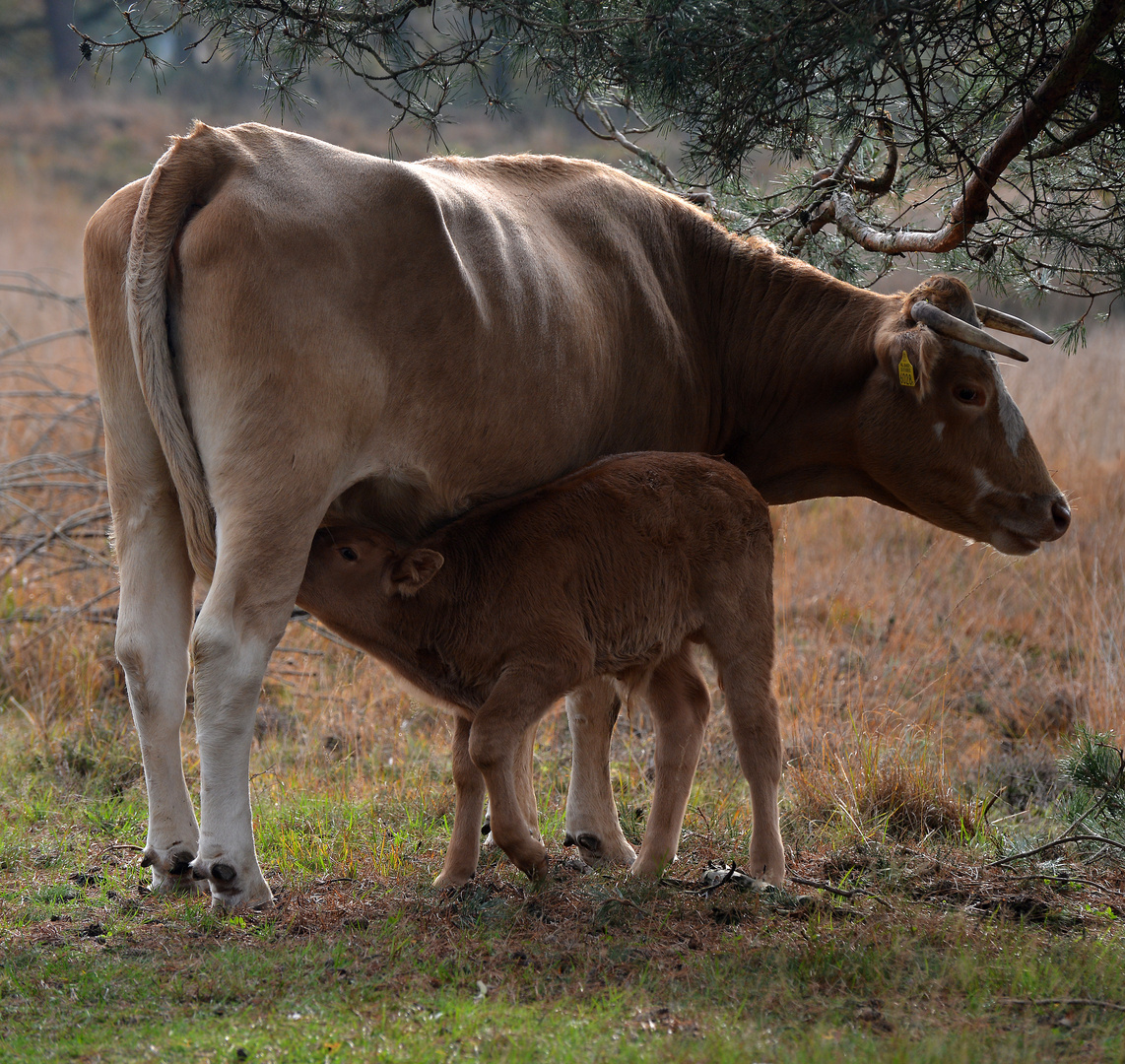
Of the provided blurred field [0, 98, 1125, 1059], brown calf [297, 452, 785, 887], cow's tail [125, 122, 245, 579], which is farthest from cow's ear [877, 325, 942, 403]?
cow's tail [125, 122, 245, 579]

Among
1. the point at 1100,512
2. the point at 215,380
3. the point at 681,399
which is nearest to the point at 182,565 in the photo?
the point at 215,380

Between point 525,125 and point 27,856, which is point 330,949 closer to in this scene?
point 27,856

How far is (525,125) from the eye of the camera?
3241cm

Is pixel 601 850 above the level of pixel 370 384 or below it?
below

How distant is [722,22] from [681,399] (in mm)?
1731

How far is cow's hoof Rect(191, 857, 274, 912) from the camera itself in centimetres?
373

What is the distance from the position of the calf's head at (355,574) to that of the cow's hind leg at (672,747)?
42.9 inches

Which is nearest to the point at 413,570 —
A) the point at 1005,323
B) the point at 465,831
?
the point at 465,831

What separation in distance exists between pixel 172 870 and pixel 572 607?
1.66m

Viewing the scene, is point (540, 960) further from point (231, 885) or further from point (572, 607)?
point (572, 607)

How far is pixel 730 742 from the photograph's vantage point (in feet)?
21.3

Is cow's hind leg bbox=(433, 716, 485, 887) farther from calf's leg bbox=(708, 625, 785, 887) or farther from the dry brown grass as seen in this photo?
the dry brown grass

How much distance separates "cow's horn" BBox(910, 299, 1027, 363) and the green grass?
1.99 m

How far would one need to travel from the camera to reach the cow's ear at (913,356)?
472 cm
